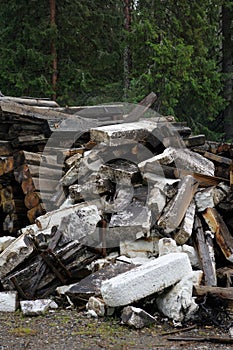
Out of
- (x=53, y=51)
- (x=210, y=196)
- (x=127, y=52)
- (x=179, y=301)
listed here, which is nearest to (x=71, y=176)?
(x=210, y=196)

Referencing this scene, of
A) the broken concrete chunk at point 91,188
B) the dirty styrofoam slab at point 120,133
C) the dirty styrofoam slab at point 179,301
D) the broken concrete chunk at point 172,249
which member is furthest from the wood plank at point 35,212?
the dirty styrofoam slab at point 179,301

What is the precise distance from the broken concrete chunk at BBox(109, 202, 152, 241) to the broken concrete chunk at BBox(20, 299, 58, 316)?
1163 millimetres

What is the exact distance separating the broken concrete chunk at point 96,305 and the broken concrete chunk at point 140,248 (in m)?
1.02

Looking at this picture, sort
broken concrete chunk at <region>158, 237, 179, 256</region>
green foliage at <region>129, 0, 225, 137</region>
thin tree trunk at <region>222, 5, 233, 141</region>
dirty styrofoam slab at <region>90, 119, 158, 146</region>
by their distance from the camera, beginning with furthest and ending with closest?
thin tree trunk at <region>222, 5, 233, 141</region> < green foliage at <region>129, 0, 225, 137</region> < dirty styrofoam slab at <region>90, 119, 158, 146</region> < broken concrete chunk at <region>158, 237, 179, 256</region>

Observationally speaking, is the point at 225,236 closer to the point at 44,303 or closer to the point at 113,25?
the point at 44,303

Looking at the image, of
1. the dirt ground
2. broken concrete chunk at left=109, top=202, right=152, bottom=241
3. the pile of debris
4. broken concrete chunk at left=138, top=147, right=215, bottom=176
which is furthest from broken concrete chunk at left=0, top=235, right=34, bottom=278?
broken concrete chunk at left=138, top=147, right=215, bottom=176

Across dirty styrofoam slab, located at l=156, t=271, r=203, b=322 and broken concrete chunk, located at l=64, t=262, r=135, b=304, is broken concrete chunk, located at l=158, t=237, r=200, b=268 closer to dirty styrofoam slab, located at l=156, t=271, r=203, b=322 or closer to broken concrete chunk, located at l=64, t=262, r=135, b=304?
broken concrete chunk, located at l=64, t=262, r=135, b=304

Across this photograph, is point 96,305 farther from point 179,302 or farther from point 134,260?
point 134,260

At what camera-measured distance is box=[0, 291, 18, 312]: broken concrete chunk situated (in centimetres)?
507

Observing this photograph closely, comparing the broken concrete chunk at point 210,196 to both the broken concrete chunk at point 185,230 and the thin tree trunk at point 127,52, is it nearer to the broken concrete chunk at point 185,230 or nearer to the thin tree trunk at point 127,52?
the broken concrete chunk at point 185,230

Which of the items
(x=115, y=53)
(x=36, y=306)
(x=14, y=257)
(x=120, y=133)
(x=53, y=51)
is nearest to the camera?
(x=36, y=306)

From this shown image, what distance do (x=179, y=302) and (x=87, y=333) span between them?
961 mm

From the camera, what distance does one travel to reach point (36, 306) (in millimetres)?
4930

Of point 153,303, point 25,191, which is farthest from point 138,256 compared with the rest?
point 25,191
